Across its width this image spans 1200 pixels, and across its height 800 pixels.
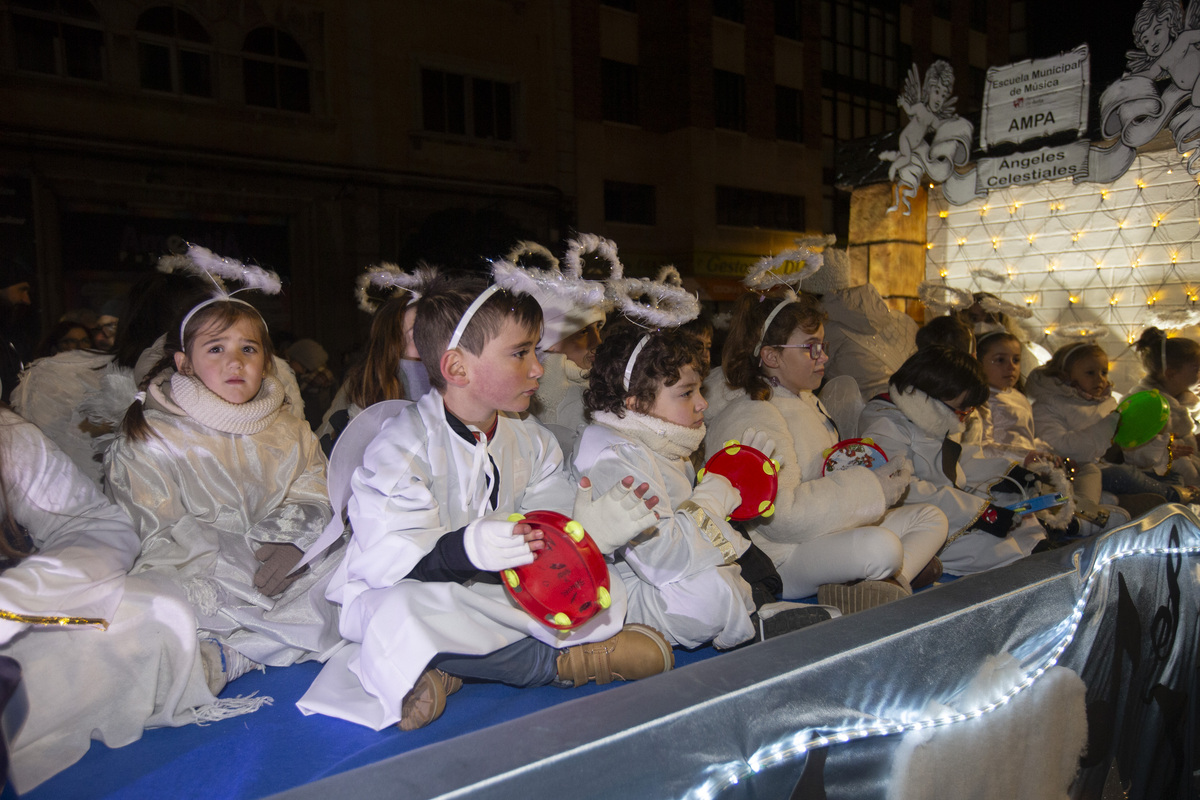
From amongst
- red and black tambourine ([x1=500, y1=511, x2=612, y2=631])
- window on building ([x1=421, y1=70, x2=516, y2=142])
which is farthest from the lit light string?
window on building ([x1=421, y1=70, x2=516, y2=142])

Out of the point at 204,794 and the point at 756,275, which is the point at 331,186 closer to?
the point at 756,275

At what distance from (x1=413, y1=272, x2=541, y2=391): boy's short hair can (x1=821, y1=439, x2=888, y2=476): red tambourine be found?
1442 millimetres

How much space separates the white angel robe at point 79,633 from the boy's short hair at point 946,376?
286cm

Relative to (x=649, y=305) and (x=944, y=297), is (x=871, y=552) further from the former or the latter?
(x=944, y=297)

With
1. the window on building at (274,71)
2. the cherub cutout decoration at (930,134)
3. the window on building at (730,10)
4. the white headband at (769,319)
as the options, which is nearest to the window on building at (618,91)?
the window on building at (730,10)

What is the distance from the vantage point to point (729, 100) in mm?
15898

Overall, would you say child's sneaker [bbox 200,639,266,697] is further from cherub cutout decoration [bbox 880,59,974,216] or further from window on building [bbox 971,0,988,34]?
window on building [bbox 971,0,988,34]

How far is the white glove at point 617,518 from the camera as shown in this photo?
1.94 m

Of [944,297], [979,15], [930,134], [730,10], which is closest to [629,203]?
[730,10]

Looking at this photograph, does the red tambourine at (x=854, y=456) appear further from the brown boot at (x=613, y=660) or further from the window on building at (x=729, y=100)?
the window on building at (x=729, y=100)

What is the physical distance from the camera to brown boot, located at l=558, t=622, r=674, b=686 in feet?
6.75

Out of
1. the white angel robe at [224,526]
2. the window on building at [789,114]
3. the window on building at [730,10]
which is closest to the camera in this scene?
the white angel robe at [224,526]

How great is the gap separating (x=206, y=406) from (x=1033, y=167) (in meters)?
5.45

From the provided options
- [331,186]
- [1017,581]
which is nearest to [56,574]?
[1017,581]
